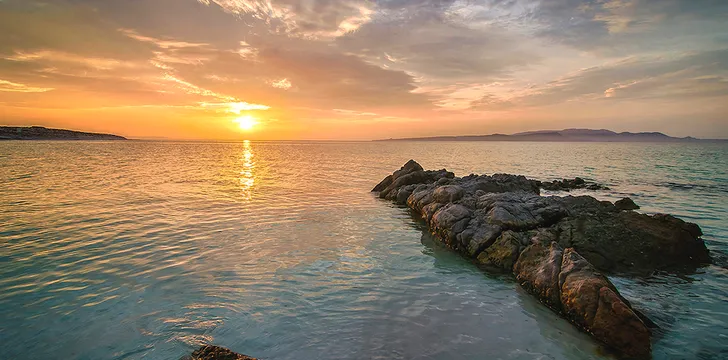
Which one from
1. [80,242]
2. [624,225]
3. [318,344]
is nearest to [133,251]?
[80,242]

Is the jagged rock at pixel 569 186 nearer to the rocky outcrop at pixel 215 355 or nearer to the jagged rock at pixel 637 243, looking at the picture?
the jagged rock at pixel 637 243

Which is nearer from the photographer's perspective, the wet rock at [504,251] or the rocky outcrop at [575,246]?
the rocky outcrop at [575,246]

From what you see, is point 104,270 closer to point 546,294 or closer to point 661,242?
point 546,294

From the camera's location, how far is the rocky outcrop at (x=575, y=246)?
7.39m

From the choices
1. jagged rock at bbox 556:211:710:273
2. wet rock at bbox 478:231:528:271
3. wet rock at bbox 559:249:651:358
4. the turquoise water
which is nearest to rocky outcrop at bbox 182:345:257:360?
the turquoise water

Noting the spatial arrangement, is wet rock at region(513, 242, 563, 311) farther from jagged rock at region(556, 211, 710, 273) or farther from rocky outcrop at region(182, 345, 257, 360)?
rocky outcrop at region(182, 345, 257, 360)

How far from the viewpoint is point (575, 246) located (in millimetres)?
12000

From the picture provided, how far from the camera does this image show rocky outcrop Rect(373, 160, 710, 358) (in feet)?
24.3

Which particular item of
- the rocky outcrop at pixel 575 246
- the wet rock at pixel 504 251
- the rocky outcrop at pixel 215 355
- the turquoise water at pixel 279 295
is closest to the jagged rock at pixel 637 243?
the rocky outcrop at pixel 575 246

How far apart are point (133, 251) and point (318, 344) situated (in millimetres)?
9008

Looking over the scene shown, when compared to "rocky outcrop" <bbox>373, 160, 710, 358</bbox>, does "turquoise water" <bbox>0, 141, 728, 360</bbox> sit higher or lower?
lower

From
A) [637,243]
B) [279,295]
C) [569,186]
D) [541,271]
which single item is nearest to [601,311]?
[541,271]

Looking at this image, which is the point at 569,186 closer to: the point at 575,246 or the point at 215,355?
the point at 575,246

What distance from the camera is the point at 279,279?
33.3 ft
